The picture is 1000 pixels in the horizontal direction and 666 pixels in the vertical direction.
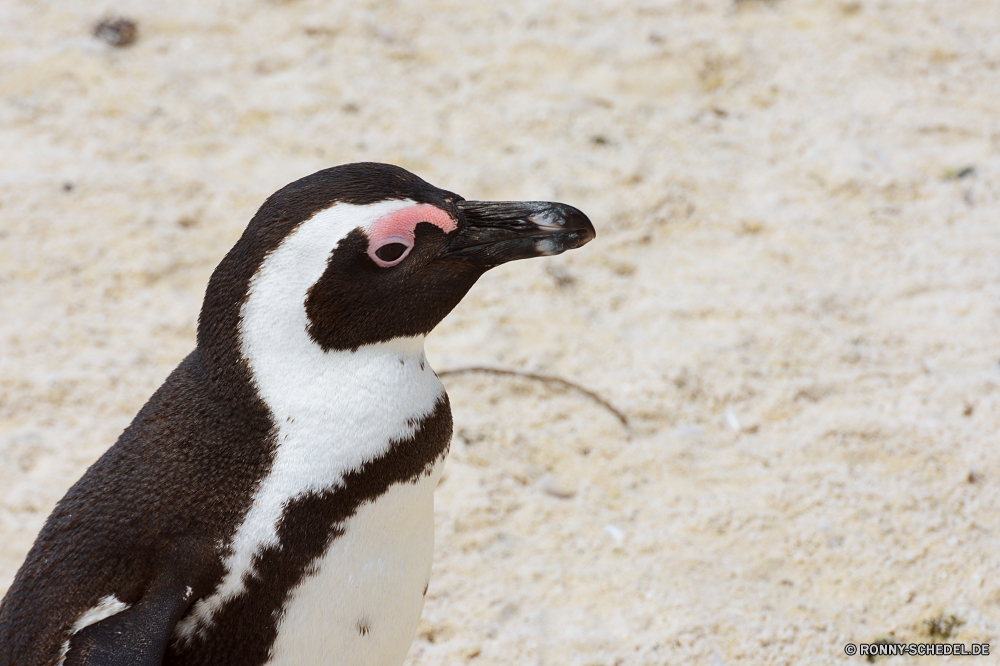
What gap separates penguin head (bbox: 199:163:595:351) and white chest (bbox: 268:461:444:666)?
29 centimetres

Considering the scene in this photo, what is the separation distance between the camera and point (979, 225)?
3377mm

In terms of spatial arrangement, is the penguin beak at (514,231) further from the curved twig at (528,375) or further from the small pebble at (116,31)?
the small pebble at (116,31)

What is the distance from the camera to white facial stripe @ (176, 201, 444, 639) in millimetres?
1543

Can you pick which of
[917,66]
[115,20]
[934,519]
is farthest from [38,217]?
[917,66]

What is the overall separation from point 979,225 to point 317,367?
2.74 m

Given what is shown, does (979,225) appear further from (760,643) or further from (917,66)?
(760,643)

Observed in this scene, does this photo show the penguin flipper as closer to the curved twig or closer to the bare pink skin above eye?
the bare pink skin above eye

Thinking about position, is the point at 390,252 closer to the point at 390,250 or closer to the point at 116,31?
the point at 390,250

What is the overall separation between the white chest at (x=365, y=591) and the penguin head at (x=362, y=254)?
295mm

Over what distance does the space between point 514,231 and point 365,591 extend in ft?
2.28

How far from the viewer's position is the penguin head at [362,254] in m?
1.56

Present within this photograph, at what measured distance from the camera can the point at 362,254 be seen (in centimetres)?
158

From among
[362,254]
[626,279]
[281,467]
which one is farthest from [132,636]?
[626,279]

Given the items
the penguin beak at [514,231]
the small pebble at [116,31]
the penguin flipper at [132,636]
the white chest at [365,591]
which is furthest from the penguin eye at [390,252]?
the small pebble at [116,31]
